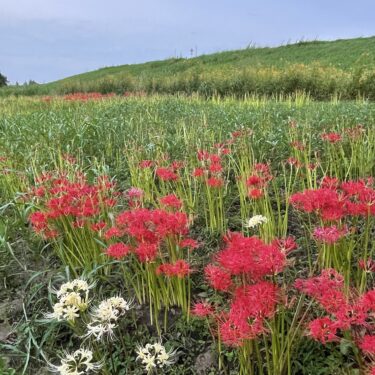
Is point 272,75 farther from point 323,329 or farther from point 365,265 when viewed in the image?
point 323,329

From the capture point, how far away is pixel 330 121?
4.88m

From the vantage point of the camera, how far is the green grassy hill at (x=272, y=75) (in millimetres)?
13244

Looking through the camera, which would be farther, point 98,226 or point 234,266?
point 98,226

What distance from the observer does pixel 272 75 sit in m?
14.8

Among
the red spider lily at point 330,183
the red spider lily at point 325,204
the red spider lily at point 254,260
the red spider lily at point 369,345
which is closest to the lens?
the red spider lily at point 369,345

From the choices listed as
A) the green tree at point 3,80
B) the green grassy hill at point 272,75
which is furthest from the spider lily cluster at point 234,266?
the green tree at point 3,80

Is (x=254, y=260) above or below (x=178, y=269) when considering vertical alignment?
above

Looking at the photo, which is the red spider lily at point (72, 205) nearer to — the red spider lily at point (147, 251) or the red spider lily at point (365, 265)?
the red spider lily at point (147, 251)

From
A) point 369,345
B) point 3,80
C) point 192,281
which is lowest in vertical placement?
point 3,80

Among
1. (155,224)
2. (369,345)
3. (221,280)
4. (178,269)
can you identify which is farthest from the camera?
(155,224)

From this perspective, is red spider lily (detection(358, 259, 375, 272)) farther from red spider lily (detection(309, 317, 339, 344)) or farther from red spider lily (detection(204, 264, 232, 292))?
red spider lily (detection(204, 264, 232, 292))

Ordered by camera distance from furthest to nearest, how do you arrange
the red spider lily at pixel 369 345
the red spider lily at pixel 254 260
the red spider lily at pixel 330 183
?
the red spider lily at pixel 330 183
the red spider lily at pixel 254 260
the red spider lily at pixel 369 345

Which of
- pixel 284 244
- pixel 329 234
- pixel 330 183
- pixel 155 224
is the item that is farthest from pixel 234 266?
pixel 330 183

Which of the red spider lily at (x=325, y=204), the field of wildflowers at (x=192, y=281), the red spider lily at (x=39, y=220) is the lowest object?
the field of wildflowers at (x=192, y=281)
